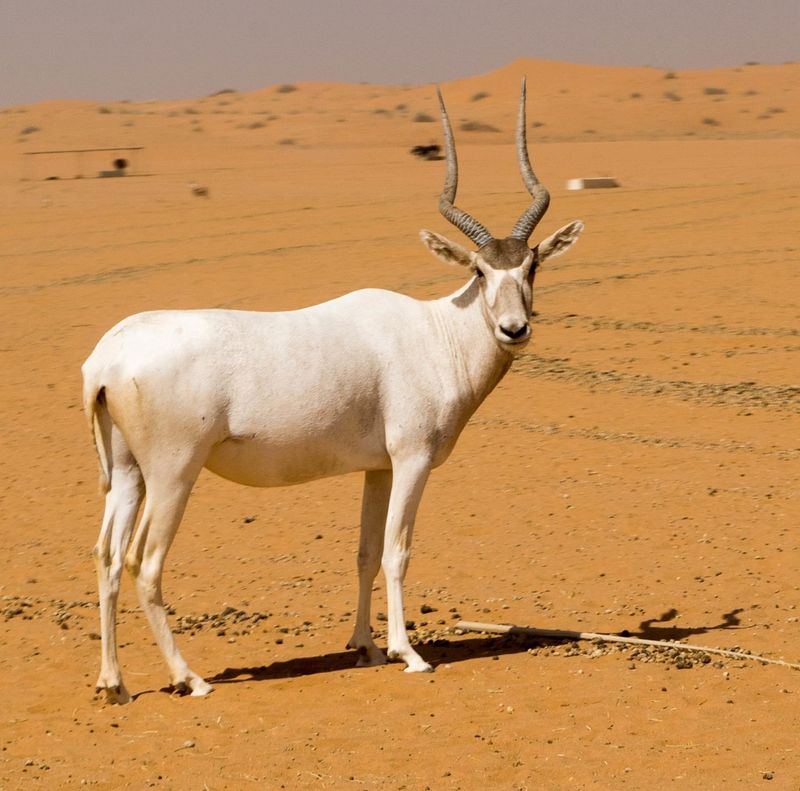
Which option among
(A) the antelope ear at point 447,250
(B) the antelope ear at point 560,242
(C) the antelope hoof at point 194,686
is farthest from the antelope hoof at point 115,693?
(B) the antelope ear at point 560,242

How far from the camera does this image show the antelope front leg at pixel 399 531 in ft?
27.7

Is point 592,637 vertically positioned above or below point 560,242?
below

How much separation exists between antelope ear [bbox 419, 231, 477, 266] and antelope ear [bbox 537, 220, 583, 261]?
484 mm

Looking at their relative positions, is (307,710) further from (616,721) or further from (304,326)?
(304,326)

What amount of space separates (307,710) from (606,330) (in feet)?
37.0

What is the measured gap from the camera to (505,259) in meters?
8.34

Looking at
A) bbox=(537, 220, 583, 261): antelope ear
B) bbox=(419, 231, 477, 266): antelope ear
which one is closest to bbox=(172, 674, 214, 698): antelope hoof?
bbox=(419, 231, 477, 266): antelope ear

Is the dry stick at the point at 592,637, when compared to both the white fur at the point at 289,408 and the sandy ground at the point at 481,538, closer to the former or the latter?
the sandy ground at the point at 481,538

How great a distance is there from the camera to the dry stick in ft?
26.9

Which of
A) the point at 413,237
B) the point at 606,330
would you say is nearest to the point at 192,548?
the point at 606,330

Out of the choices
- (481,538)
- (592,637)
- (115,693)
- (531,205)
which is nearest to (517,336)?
(531,205)

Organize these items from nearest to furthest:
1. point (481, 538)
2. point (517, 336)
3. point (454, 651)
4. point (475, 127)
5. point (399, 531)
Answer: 1. point (517, 336)
2. point (399, 531)
3. point (454, 651)
4. point (481, 538)
5. point (475, 127)

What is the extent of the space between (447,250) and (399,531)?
1.70m

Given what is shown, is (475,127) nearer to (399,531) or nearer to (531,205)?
(531,205)
